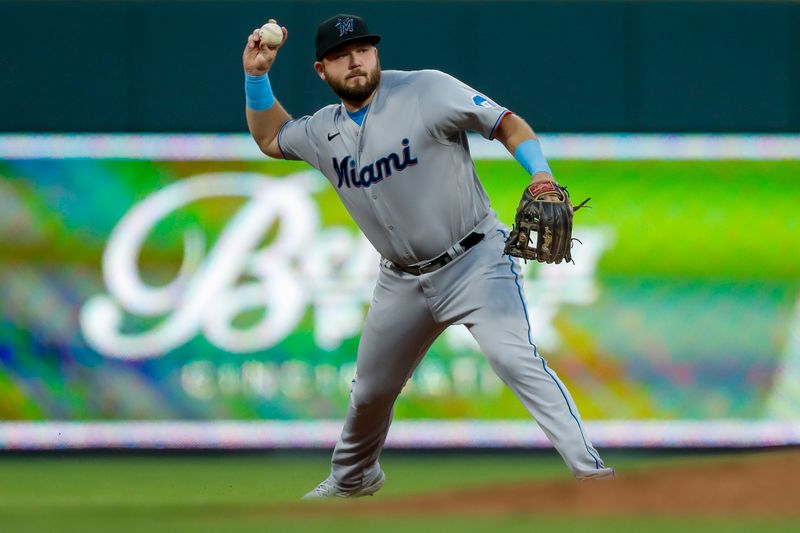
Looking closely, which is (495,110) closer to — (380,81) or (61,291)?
(380,81)

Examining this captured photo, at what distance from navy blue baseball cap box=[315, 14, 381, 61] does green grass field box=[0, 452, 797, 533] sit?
1.38 metres

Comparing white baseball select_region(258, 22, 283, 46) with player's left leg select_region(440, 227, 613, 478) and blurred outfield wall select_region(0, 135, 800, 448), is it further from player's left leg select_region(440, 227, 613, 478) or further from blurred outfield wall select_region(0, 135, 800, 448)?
blurred outfield wall select_region(0, 135, 800, 448)

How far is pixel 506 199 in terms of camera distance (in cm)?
646

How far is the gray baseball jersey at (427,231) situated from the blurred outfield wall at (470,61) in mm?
2123

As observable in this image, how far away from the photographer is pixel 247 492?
5258mm

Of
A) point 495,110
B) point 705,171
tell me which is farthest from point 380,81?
point 705,171

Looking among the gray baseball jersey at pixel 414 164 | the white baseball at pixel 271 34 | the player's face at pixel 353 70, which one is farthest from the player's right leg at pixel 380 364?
the white baseball at pixel 271 34

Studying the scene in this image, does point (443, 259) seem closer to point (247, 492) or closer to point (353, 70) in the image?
point (353, 70)

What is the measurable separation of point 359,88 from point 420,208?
1.37 feet

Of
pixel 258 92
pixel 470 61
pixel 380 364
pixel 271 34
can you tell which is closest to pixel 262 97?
pixel 258 92

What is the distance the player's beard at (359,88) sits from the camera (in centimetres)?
427

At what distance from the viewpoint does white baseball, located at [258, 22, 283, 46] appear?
435 cm

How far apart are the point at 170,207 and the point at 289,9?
42.2 inches

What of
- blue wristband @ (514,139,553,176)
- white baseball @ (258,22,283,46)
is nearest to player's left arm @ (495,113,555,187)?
blue wristband @ (514,139,553,176)
